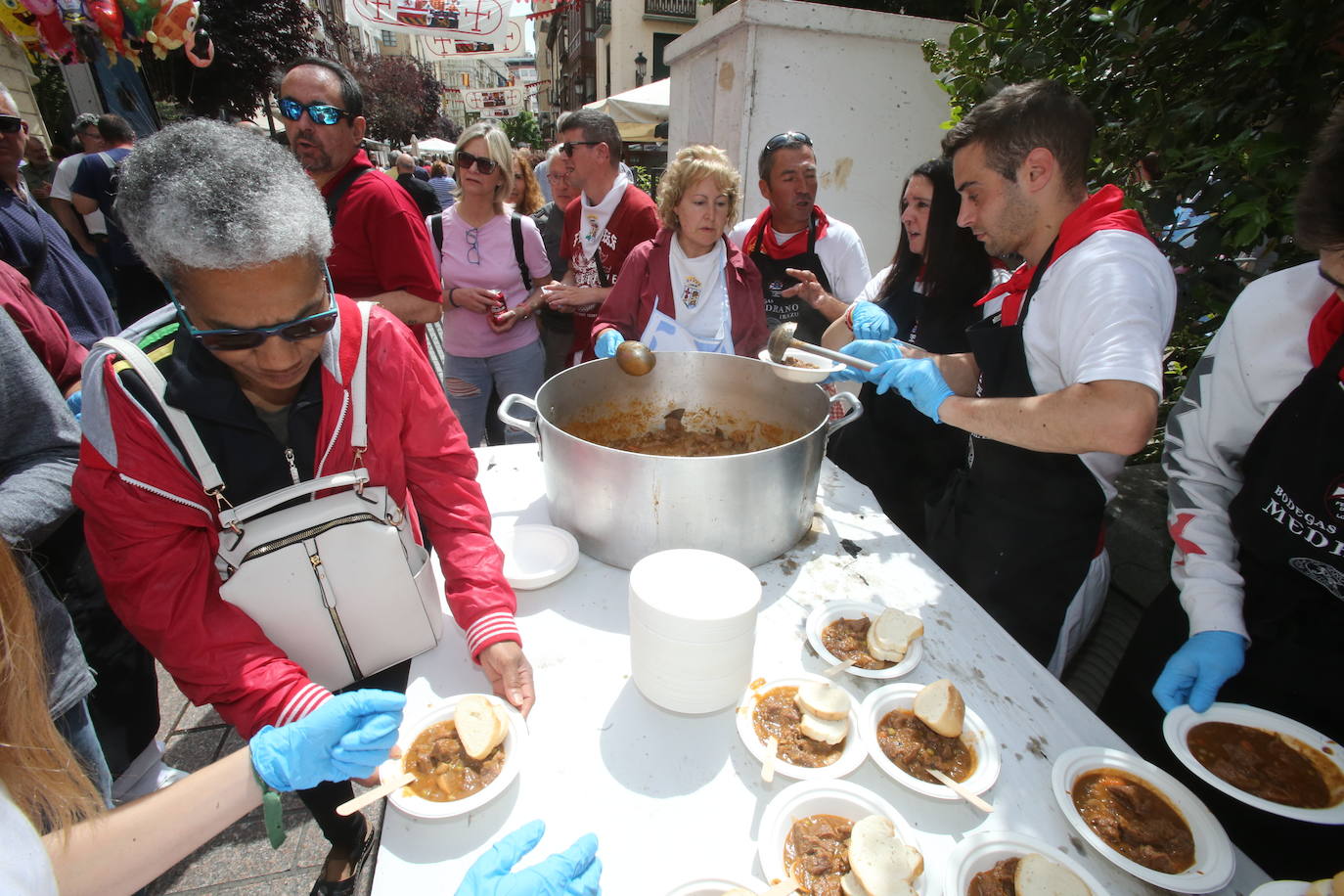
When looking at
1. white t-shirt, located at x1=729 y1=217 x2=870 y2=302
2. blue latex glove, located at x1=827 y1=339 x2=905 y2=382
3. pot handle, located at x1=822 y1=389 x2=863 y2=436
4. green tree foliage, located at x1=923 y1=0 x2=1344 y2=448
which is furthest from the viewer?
white t-shirt, located at x1=729 y1=217 x2=870 y2=302

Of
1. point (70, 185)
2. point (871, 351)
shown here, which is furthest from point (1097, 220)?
point (70, 185)

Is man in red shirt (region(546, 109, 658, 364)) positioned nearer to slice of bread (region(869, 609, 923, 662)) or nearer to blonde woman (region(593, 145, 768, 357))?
blonde woman (region(593, 145, 768, 357))

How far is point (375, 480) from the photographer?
143 centimetres

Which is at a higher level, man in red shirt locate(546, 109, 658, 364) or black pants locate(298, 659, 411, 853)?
man in red shirt locate(546, 109, 658, 364)

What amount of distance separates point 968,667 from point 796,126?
5.22 meters

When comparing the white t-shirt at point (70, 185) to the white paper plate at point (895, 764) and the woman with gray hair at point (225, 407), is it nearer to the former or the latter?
the woman with gray hair at point (225, 407)

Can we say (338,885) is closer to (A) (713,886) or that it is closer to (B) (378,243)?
(A) (713,886)

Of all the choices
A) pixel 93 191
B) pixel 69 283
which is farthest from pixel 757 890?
pixel 93 191

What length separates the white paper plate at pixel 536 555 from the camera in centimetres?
157

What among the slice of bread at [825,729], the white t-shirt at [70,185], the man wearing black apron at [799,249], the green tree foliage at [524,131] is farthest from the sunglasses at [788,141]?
the green tree foliage at [524,131]

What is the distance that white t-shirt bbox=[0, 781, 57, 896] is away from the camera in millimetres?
759

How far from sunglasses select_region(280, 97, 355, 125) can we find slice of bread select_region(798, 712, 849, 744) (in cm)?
299

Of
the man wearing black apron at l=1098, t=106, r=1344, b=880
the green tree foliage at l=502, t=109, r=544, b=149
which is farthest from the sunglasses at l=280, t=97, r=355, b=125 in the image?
the green tree foliage at l=502, t=109, r=544, b=149

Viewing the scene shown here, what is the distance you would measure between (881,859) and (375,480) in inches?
Result: 51.2
